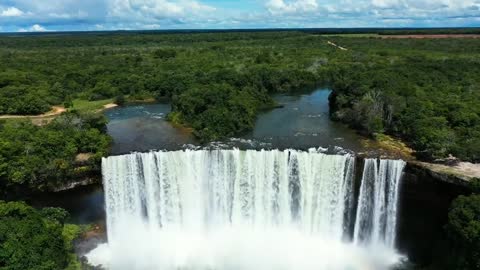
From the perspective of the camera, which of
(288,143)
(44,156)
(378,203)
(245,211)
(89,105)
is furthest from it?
(89,105)

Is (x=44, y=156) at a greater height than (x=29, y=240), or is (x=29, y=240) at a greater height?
(x=44, y=156)

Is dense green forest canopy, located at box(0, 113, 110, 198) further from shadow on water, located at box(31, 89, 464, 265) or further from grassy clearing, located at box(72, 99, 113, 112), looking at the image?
grassy clearing, located at box(72, 99, 113, 112)

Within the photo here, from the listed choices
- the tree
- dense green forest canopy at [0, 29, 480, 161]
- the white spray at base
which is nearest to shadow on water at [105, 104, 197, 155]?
dense green forest canopy at [0, 29, 480, 161]

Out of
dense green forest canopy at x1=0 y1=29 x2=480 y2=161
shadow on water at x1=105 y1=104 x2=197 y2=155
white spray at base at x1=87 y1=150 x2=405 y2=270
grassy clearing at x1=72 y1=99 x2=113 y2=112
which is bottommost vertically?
white spray at base at x1=87 y1=150 x2=405 y2=270

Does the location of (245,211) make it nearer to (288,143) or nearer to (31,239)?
(288,143)

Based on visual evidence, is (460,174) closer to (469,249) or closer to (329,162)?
(469,249)

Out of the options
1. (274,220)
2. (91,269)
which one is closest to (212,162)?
(274,220)

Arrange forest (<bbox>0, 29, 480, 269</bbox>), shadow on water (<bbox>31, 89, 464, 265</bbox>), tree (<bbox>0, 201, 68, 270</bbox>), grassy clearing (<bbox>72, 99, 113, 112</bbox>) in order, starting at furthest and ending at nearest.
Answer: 1. grassy clearing (<bbox>72, 99, 113, 112</bbox>)
2. shadow on water (<bbox>31, 89, 464, 265</bbox>)
3. forest (<bbox>0, 29, 480, 269</bbox>)
4. tree (<bbox>0, 201, 68, 270</bbox>)

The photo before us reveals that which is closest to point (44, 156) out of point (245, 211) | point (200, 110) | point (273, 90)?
point (245, 211)

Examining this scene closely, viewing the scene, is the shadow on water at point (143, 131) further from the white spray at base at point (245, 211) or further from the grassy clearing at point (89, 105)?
the white spray at base at point (245, 211)
